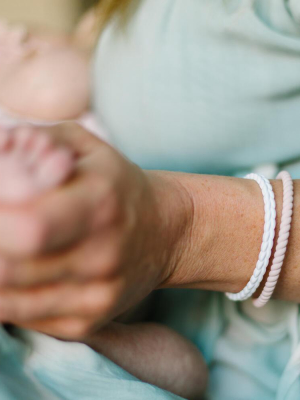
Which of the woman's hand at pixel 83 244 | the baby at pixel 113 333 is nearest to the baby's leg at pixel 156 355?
the baby at pixel 113 333

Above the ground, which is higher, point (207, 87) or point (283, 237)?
point (207, 87)

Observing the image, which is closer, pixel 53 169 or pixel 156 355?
pixel 53 169

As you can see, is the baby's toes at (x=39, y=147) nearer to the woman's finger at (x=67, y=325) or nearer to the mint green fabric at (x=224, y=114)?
the woman's finger at (x=67, y=325)

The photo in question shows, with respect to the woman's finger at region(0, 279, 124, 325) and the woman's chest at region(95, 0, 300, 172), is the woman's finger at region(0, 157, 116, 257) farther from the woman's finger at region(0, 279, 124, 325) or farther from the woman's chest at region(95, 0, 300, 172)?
the woman's chest at region(95, 0, 300, 172)

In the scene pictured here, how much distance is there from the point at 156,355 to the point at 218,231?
7.2 inches

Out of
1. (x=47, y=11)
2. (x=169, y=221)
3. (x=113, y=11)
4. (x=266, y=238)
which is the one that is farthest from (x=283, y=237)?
(x=47, y=11)

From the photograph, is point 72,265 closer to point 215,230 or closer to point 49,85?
point 215,230

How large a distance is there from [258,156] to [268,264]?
0.21 meters

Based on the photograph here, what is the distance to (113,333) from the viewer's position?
47 cm

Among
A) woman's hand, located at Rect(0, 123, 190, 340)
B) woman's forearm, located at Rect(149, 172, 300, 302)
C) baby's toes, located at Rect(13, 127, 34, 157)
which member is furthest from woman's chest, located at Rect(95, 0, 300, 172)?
baby's toes, located at Rect(13, 127, 34, 157)

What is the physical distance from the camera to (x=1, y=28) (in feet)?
3.44

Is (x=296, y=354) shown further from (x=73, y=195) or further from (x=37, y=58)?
(x=37, y=58)

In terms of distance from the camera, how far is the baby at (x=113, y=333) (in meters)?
0.27

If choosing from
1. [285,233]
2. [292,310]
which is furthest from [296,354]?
[285,233]
